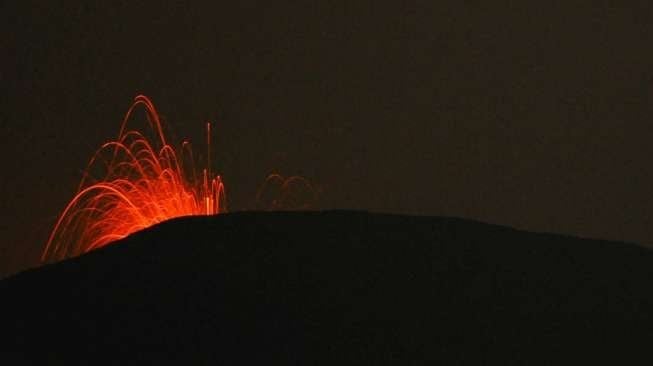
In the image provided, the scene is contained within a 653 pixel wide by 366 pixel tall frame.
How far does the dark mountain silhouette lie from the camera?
2.65 metres

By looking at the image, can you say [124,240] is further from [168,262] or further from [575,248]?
[575,248]

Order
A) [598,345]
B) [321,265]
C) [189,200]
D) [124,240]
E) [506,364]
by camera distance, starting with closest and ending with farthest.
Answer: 1. [506,364]
2. [598,345]
3. [321,265]
4. [124,240]
5. [189,200]

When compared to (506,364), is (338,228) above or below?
above

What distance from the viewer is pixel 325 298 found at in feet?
9.32

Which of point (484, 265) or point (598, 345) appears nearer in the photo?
point (598, 345)

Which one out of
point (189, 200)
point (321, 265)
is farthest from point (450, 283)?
point (189, 200)

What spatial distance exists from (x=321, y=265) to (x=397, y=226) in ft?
1.46

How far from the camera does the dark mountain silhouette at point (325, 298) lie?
265cm

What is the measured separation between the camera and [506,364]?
2641 millimetres

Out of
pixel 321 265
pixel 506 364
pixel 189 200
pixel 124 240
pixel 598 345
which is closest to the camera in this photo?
pixel 506 364

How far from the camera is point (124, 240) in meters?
3.26

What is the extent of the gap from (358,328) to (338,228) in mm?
593

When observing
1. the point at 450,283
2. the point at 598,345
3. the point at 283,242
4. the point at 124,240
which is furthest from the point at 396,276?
the point at 124,240

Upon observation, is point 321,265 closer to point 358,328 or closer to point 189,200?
point 358,328
